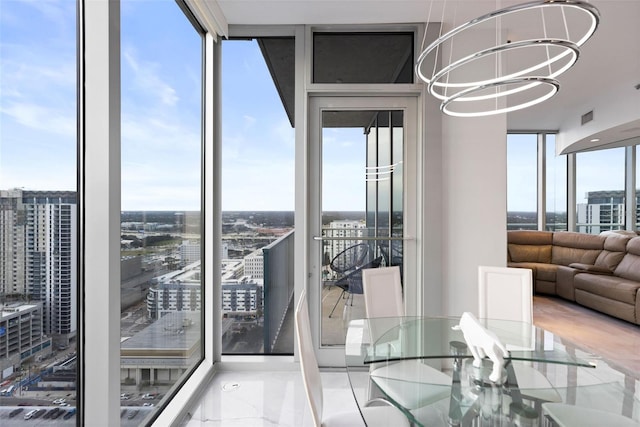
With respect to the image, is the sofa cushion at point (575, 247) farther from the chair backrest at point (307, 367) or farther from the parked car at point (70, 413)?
the parked car at point (70, 413)

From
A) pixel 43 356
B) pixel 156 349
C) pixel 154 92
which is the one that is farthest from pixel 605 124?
pixel 43 356

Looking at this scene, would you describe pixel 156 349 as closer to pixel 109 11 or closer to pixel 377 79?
pixel 109 11

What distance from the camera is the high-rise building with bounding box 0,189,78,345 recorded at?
1.06 m

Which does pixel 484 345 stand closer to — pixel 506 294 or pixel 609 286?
pixel 506 294

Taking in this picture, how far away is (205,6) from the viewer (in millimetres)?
2357

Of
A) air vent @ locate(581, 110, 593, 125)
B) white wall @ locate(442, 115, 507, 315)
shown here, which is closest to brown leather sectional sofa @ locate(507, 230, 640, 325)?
air vent @ locate(581, 110, 593, 125)

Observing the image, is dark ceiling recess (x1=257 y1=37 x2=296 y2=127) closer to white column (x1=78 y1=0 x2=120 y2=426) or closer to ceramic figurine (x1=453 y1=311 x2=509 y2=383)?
white column (x1=78 y1=0 x2=120 y2=426)

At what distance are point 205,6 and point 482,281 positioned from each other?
9.28 feet

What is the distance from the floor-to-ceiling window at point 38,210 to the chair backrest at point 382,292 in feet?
5.69

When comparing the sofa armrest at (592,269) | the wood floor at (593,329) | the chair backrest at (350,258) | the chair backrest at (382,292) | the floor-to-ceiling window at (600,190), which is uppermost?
the floor-to-ceiling window at (600,190)

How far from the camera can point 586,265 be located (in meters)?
5.17

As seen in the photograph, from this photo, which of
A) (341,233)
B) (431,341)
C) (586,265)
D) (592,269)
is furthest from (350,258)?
(586,265)

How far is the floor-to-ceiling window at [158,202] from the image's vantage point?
5.70 ft

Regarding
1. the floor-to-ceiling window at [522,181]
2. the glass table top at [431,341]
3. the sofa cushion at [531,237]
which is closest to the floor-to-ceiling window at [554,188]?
the floor-to-ceiling window at [522,181]
